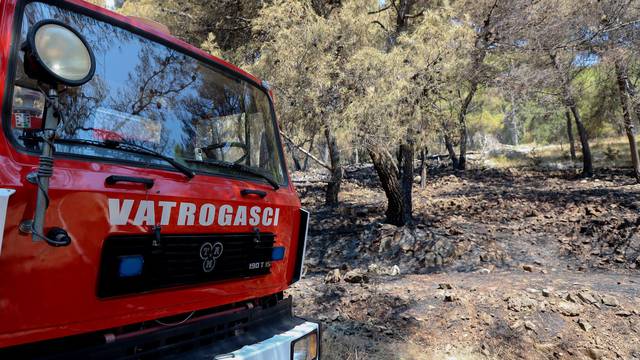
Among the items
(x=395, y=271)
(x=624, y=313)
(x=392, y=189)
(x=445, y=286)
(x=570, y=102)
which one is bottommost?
(x=395, y=271)

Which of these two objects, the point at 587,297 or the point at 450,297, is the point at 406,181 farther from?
the point at 587,297

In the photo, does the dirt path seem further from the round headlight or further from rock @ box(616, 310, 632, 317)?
the round headlight

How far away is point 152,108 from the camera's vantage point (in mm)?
2479

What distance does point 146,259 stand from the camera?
2037mm

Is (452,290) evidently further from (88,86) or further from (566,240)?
(88,86)

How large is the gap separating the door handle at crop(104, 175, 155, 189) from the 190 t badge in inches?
17.6

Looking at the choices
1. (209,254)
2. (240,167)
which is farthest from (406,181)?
(209,254)

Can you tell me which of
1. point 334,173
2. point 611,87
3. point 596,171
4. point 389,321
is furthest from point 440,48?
point 596,171

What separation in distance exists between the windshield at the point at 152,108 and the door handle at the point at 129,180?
6.2 inches

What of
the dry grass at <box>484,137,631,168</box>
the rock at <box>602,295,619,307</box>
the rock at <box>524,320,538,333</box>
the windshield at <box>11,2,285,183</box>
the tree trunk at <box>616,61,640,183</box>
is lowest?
the rock at <box>524,320,538,333</box>

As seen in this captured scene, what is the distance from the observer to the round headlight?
1.63m

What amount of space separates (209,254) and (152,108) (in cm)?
86

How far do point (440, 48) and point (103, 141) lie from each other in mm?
6436

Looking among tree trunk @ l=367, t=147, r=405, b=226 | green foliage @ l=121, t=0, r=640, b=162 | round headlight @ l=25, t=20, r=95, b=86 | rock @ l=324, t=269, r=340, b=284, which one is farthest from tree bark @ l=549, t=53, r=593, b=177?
round headlight @ l=25, t=20, r=95, b=86
